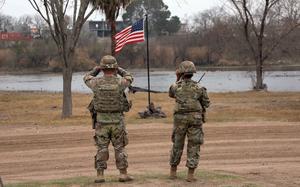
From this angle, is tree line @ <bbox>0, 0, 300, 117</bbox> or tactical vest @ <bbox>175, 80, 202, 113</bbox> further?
tree line @ <bbox>0, 0, 300, 117</bbox>

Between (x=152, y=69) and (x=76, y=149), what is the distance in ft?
228

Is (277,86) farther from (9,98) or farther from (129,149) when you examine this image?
(129,149)

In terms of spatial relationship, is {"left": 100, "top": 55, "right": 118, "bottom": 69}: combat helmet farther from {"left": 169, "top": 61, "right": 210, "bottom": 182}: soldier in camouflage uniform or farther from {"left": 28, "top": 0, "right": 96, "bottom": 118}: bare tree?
{"left": 28, "top": 0, "right": 96, "bottom": 118}: bare tree

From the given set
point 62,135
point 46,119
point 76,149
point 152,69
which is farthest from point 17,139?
point 152,69

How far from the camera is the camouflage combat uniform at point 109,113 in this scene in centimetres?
828

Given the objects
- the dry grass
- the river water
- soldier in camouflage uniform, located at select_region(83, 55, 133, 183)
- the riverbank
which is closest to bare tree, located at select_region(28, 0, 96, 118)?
the dry grass

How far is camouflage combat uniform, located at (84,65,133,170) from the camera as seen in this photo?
27.2ft

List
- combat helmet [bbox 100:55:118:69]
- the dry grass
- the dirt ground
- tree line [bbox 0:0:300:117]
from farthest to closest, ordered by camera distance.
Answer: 1. tree line [bbox 0:0:300:117]
2. the dry grass
3. the dirt ground
4. combat helmet [bbox 100:55:118:69]

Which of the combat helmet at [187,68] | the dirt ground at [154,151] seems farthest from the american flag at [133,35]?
the combat helmet at [187,68]

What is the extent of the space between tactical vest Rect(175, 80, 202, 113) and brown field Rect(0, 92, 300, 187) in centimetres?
106

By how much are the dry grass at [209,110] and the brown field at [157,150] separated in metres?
0.04

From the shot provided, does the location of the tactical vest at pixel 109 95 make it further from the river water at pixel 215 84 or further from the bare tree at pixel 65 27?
the river water at pixel 215 84

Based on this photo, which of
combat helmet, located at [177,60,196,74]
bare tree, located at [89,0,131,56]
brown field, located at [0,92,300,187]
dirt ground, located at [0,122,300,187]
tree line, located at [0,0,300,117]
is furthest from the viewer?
tree line, located at [0,0,300,117]

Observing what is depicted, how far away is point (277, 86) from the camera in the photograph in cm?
4491
